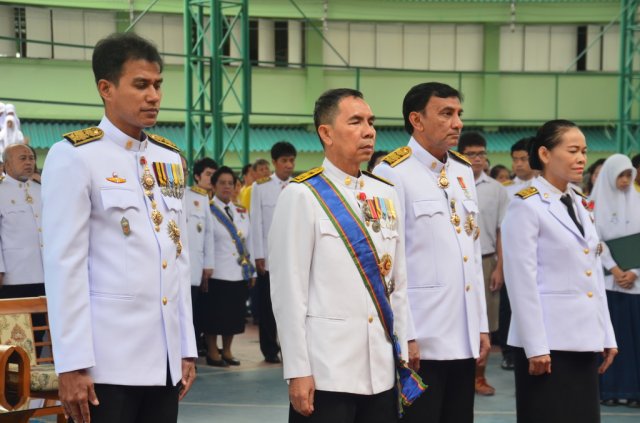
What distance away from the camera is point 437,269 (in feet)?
12.5

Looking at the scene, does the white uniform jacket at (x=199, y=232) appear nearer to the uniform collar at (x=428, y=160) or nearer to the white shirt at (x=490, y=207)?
the white shirt at (x=490, y=207)

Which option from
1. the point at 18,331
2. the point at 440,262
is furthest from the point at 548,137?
the point at 18,331

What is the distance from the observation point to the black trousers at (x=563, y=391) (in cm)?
400

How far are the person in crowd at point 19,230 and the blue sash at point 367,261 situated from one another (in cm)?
407

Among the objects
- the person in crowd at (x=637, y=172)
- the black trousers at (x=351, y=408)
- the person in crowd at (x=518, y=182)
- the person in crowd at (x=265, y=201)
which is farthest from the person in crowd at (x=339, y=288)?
the person in crowd at (x=265, y=201)

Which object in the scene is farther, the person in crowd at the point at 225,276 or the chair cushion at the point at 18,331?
the person in crowd at the point at 225,276

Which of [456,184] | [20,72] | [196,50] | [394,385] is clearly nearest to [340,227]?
[394,385]

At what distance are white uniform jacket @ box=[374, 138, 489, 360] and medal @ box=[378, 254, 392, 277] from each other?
60cm

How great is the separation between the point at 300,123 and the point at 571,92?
5796 millimetres

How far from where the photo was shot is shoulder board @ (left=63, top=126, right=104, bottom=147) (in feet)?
9.27

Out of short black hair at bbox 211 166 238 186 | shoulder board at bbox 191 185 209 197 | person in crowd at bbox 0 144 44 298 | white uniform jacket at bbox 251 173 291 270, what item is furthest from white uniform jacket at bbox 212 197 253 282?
person in crowd at bbox 0 144 44 298

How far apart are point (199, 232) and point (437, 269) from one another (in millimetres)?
4250

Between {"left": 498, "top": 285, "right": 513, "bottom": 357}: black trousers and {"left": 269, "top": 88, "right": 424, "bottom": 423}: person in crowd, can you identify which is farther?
{"left": 498, "top": 285, "right": 513, "bottom": 357}: black trousers

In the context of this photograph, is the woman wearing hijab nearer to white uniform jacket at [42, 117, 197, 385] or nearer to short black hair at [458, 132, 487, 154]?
short black hair at [458, 132, 487, 154]
